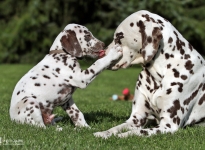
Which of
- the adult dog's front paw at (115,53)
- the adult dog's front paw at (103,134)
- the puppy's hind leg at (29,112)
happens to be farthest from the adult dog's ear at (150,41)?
the puppy's hind leg at (29,112)

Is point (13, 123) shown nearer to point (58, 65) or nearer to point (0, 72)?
point (58, 65)

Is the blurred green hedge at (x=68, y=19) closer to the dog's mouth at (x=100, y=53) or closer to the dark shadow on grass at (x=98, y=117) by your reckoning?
the dark shadow on grass at (x=98, y=117)

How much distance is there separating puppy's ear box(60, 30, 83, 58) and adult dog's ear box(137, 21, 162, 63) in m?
1.19

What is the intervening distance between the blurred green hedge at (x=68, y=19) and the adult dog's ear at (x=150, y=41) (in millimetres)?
20315

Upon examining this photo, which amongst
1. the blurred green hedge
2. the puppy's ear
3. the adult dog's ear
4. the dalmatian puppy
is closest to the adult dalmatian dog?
the adult dog's ear

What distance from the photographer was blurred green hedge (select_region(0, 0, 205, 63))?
26.6 meters

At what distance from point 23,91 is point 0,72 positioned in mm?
13187

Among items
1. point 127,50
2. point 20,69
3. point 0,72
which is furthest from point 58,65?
point 20,69

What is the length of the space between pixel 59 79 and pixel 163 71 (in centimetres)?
149

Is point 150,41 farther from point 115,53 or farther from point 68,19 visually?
point 68,19

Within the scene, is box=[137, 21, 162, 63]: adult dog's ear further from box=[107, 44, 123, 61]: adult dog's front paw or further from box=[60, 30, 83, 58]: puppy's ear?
box=[60, 30, 83, 58]: puppy's ear

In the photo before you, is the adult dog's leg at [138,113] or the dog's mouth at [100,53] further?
the dog's mouth at [100,53]

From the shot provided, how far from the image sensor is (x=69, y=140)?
5.44 metres

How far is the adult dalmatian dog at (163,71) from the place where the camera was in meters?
6.19
